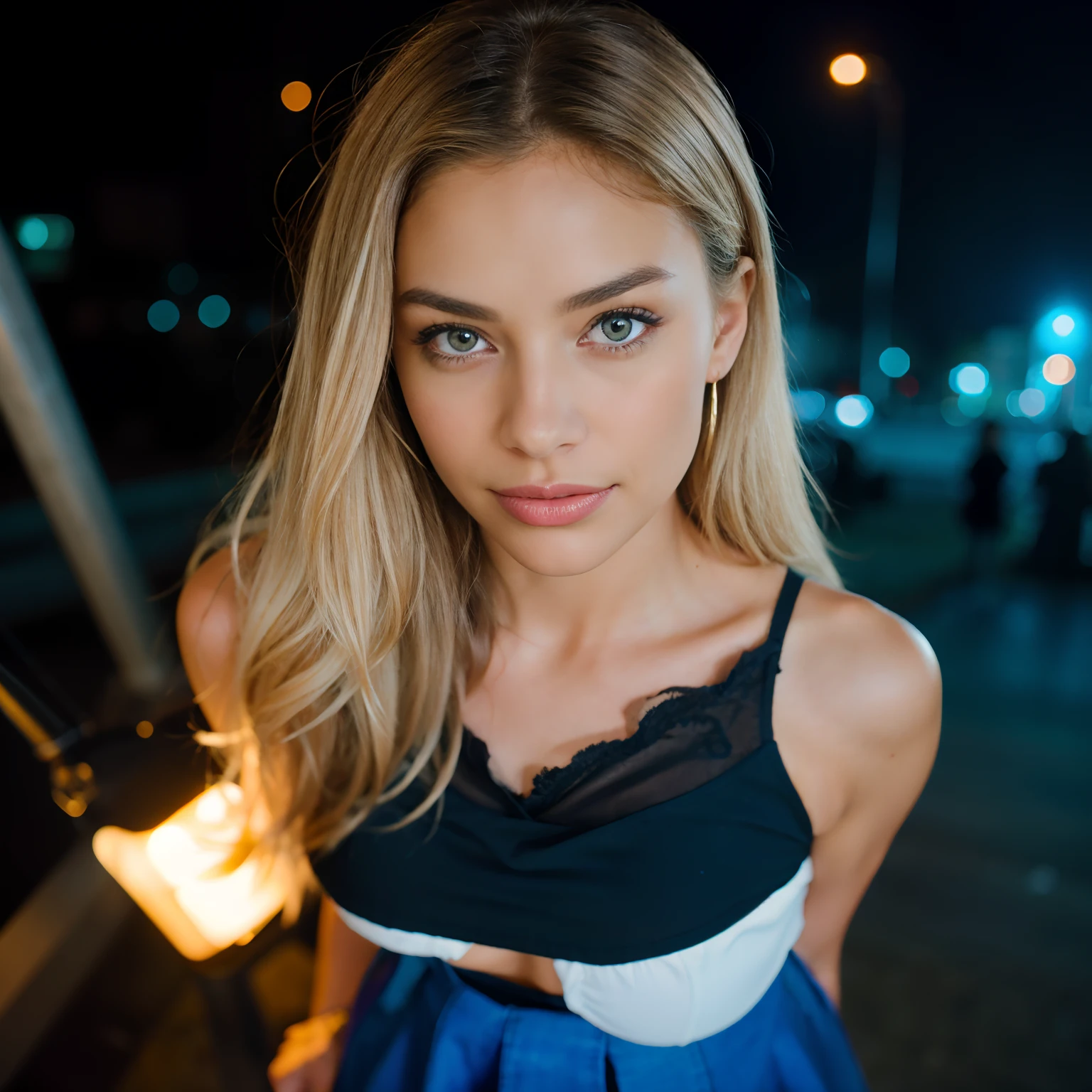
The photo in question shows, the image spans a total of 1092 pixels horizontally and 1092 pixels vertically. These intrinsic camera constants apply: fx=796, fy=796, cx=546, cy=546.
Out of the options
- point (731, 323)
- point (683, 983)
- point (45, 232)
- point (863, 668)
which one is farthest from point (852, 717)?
point (45, 232)

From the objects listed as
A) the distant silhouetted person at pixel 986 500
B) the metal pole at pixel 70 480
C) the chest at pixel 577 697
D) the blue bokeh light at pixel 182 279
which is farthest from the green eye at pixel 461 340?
the blue bokeh light at pixel 182 279

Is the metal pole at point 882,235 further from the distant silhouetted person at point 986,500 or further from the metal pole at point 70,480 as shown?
the metal pole at point 70,480

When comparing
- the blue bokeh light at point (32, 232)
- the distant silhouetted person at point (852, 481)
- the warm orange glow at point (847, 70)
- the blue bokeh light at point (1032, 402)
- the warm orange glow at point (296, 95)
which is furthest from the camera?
the blue bokeh light at point (32, 232)

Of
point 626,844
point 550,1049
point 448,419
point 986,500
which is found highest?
point 448,419

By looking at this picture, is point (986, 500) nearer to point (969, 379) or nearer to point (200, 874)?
point (969, 379)

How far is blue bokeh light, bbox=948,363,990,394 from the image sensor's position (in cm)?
161

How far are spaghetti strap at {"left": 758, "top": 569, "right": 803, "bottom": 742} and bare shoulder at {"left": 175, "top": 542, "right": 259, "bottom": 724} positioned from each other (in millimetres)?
714

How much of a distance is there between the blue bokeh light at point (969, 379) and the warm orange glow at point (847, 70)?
0.59m

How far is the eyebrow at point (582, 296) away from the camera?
77 centimetres

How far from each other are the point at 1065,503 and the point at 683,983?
4.70ft

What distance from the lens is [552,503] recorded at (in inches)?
33.5

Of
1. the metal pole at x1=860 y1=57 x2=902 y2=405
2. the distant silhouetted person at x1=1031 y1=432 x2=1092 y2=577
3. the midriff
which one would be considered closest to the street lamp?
the metal pole at x1=860 y1=57 x2=902 y2=405

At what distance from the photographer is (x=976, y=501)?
191cm

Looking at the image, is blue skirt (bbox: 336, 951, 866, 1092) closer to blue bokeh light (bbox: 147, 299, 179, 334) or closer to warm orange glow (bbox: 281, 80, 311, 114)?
warm orange glow (bbox: 281, 80, 311, 114)
